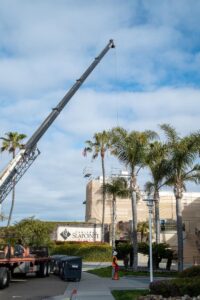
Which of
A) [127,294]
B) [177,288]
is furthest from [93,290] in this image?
[177,288]

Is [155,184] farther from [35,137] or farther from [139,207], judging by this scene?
[139,207]

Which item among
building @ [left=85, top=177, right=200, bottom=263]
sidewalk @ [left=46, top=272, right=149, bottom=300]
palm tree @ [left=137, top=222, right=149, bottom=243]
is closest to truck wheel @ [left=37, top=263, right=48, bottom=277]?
sidewalk @ [left=46, top=272, right=149, bottom=300]

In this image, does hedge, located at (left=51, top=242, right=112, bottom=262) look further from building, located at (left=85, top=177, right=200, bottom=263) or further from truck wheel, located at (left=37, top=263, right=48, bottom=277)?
truck wheel, located at (left=37, top=263, right=48, bottom=277)

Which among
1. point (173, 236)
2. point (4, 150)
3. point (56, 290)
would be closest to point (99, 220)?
point (173, 236)

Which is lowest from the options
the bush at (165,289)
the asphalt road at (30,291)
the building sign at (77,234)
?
the asphalt road at (30,291)

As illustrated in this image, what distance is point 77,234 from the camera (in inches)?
2256

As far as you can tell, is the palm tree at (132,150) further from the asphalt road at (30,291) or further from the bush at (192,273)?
the bush at (192,273)

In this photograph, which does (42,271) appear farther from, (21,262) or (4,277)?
(4,277)

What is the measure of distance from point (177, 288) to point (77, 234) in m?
43.8

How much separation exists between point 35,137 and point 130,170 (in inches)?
365

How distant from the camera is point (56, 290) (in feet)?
67.1

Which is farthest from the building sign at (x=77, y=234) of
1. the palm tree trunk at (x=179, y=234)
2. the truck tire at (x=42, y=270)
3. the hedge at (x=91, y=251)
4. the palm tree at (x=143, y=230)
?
the palm tree trunk at (x=179, y=234)

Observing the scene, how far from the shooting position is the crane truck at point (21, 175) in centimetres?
2248

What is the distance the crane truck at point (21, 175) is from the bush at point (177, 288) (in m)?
8.47
